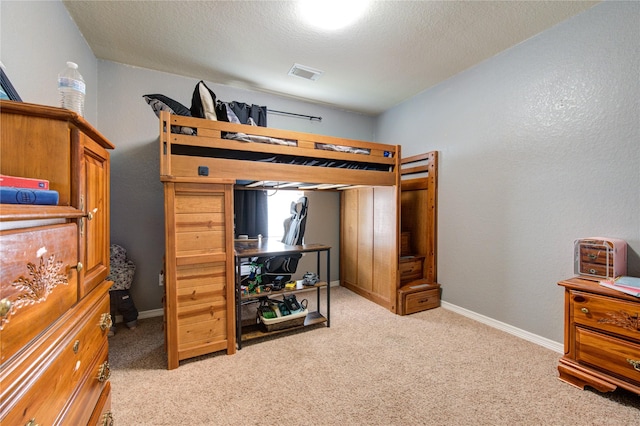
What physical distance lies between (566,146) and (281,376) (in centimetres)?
280

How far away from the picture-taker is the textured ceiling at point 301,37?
75.1 inches

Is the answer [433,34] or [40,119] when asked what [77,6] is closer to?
[40,119]

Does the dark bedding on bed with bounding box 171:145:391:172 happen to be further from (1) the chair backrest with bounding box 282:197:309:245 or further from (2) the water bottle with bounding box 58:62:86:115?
(2) the water bottle with bounding box 58:62:86:115

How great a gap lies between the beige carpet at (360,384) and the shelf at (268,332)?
67 millimetres

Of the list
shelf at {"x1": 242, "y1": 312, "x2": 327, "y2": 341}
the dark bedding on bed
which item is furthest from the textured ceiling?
shelf at {"x1": 242, "y1": 312, "x2": 327, "y2": 341}

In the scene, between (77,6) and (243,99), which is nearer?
(77,6)

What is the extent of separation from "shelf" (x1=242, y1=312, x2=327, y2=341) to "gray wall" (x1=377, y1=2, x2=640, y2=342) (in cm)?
155

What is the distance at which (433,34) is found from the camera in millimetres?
2193

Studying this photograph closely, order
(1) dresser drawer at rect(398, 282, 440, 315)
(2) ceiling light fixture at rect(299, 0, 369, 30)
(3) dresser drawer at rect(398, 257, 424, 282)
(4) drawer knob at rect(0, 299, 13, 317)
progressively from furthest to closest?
(3) dresser drawer at rect(398, 257, 424, 282) < (1) dresser drawer at rect(398, 282, 440, 315) < (2) ceiling light fixture at rect(299, 0, 369, 30) < (4) drawer knob at rect(0, 299, 13, 317)

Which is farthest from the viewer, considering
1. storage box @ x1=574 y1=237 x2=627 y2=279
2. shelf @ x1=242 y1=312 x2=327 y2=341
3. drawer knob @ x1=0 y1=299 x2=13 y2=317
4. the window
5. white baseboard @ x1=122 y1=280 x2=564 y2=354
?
the window

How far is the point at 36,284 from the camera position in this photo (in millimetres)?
648

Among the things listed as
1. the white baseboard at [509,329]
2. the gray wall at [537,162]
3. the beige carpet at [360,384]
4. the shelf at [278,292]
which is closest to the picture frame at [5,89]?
the beige carpet at [360,384]

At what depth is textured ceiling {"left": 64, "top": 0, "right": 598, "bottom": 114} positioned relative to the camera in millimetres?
1908

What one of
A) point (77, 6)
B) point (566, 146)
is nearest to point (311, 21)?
point (77, 6)
